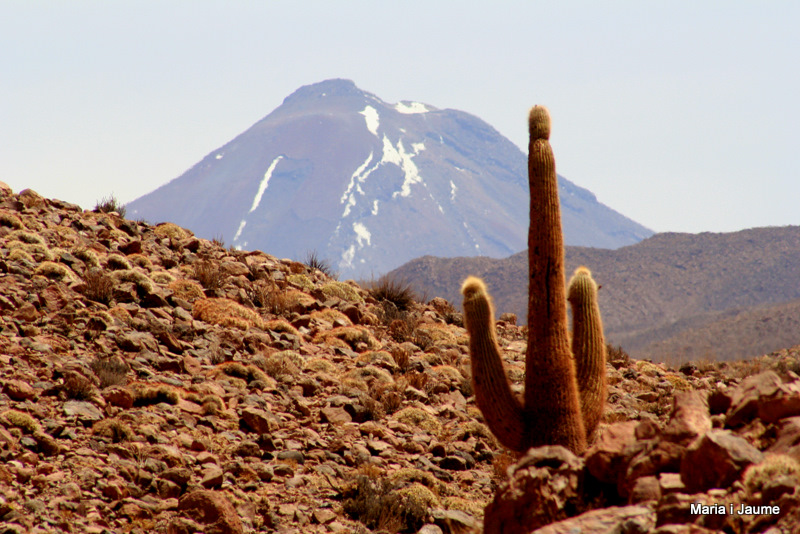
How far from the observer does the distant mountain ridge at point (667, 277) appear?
188ft

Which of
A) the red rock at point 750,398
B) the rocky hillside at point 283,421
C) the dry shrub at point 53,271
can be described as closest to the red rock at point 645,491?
the rocky hillside at point 283,421

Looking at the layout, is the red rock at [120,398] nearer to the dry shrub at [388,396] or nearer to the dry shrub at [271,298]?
the dry shrub at [388,396]

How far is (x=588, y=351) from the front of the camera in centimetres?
866

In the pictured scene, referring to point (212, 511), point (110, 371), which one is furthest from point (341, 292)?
point (212, 511)

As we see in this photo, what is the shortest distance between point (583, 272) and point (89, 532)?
644 cm

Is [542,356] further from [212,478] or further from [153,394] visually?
[153,394]

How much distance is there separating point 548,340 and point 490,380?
34.6 inches

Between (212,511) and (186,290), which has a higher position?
(186,290)

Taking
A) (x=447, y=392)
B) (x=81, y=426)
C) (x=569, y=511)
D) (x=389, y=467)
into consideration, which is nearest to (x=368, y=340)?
(x=447, y=392)

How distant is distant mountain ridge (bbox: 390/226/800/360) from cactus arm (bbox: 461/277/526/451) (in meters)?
44.1

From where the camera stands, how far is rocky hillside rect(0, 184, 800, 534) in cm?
497

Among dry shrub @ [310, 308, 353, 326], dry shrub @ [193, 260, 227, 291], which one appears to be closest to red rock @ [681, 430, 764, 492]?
dry shrub @ [310, 308, 353, 326]

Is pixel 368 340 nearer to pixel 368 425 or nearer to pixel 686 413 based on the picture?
pixel 368 425

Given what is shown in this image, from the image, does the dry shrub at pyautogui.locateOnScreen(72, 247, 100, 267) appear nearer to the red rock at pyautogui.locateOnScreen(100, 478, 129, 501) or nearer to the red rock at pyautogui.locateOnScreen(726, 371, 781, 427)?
the red rock at pyautogui.locateOnScreen(100, 478, 129, 501)
